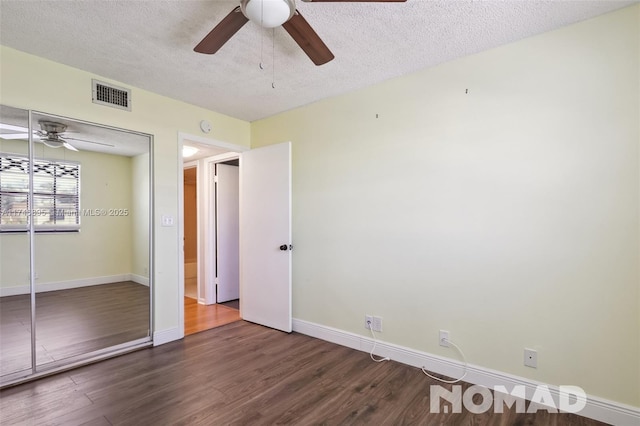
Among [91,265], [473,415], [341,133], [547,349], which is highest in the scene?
[341,133]

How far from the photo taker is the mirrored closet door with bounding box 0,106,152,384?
2391mm

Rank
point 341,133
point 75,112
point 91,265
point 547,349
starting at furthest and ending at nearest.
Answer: point 341,133 → point 91,265 → point 75,112 → point 547,349

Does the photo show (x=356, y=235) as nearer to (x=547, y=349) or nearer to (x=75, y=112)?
(x=547, y=349)

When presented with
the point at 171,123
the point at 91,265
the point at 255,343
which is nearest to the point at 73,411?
the point at 91,265

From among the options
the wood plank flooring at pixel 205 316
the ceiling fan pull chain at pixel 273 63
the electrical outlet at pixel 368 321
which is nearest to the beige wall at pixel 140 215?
the wood plank flooring at pixel 205 316

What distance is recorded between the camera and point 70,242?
272 cm

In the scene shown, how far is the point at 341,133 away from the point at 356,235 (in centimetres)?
109

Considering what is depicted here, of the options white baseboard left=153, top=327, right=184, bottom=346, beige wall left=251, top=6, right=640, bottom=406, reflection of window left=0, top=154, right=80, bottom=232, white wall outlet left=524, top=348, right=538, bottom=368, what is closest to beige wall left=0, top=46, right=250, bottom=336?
white baseboard left=153, top=327, right=184, bottom=346

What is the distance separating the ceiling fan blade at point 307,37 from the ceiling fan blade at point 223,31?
0.24m

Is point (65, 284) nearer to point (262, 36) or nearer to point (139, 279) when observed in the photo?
point (139, 279)

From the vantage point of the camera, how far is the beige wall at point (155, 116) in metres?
2.38

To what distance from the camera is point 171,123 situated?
10.8 feet

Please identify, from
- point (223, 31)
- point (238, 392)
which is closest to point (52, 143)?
point (223, 31)

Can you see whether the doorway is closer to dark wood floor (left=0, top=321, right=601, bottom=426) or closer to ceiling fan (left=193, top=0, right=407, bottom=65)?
dark wood floor (left=0, top=321, right=601, bottom=426)
